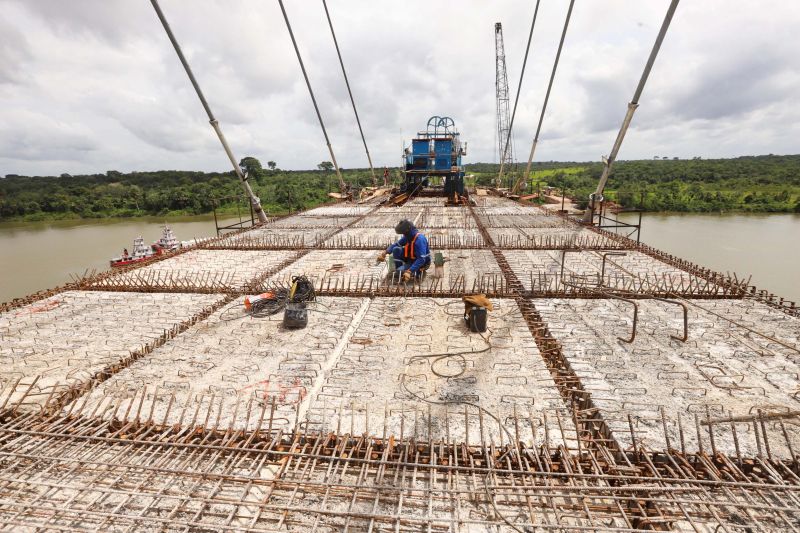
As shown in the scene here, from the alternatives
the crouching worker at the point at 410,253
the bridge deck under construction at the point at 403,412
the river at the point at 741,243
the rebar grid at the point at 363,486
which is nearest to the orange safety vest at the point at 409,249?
the crouching worker at the point at 410,253

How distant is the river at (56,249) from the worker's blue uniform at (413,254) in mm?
7714

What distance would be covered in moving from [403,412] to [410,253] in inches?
165

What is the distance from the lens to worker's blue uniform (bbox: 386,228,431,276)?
719cm

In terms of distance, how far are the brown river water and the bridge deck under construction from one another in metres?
11.2

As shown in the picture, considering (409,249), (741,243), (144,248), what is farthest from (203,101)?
(741,243)

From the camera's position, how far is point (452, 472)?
289 cm

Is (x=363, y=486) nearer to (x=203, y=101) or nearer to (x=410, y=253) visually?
(x=410, y=253)

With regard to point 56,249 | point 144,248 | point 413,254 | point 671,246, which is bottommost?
point 56,249

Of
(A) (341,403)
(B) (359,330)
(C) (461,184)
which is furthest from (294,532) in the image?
(C) (461,184)

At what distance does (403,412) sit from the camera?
356cm

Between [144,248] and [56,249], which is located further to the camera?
[56,249]

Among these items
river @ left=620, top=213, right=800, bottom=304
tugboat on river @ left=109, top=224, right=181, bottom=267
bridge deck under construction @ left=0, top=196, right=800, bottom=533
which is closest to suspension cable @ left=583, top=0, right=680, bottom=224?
river @ left=620, top=213, right=800, bottom=304

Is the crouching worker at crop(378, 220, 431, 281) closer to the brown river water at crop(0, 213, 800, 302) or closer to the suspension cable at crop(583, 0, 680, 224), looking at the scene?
the suspension cable at crop(583, 0, 680, 224)

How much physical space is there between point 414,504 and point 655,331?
13.8 feet
